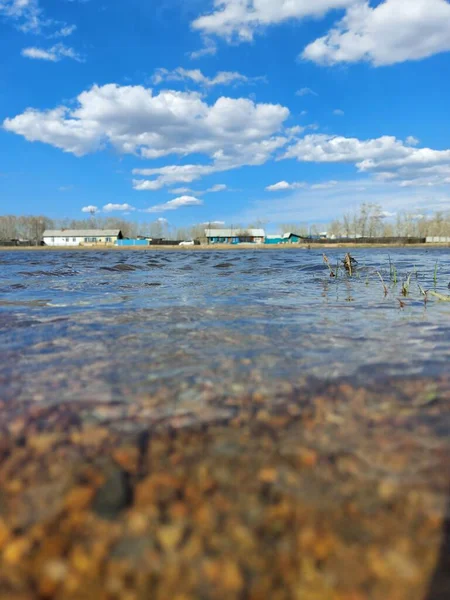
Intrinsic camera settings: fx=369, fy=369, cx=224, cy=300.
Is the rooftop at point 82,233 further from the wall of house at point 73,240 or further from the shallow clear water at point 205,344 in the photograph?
the shallow clear water at point 205,344

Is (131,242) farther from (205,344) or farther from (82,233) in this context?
(205,344)

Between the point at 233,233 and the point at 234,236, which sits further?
the point at 233,233

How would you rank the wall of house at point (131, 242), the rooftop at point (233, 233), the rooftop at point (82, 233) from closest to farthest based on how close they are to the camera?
1. the wall of house at point (131, 242)
2. the rooftop at point (82, 233)
3. the rooftop at point (233, 233)

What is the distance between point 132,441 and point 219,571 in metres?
0.93

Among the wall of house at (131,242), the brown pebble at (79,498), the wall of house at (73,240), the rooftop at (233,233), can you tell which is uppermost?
the rooftop at (233,233)

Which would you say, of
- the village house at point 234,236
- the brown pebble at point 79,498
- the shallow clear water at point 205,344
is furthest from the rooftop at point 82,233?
the brown pebble at point 79,498

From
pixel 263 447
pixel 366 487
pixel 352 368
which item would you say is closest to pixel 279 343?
Result: pixel 352 368

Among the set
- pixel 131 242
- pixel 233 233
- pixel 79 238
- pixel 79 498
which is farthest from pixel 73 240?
pixel 79 498

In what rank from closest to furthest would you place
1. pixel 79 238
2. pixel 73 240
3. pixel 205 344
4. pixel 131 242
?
pixel 205 344, pixel 131 242, pixel 73 240, pixel 79 238

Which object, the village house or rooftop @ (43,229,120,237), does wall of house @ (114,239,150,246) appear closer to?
rooftop @ (43,229,120,237)

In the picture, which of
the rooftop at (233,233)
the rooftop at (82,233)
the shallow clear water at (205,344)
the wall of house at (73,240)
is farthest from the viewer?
the rooftop at (233,233)

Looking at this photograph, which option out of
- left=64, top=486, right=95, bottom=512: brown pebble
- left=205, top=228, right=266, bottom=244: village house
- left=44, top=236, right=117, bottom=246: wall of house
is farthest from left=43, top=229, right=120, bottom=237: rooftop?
left=64, top=486, right=95, bottom=512: brown pebble

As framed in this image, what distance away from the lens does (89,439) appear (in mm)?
2141

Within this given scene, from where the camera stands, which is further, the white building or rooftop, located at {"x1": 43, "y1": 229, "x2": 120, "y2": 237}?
rooftop, located at {"x1": 43, "y1": 229, "x2": 120, "y2": 237}
